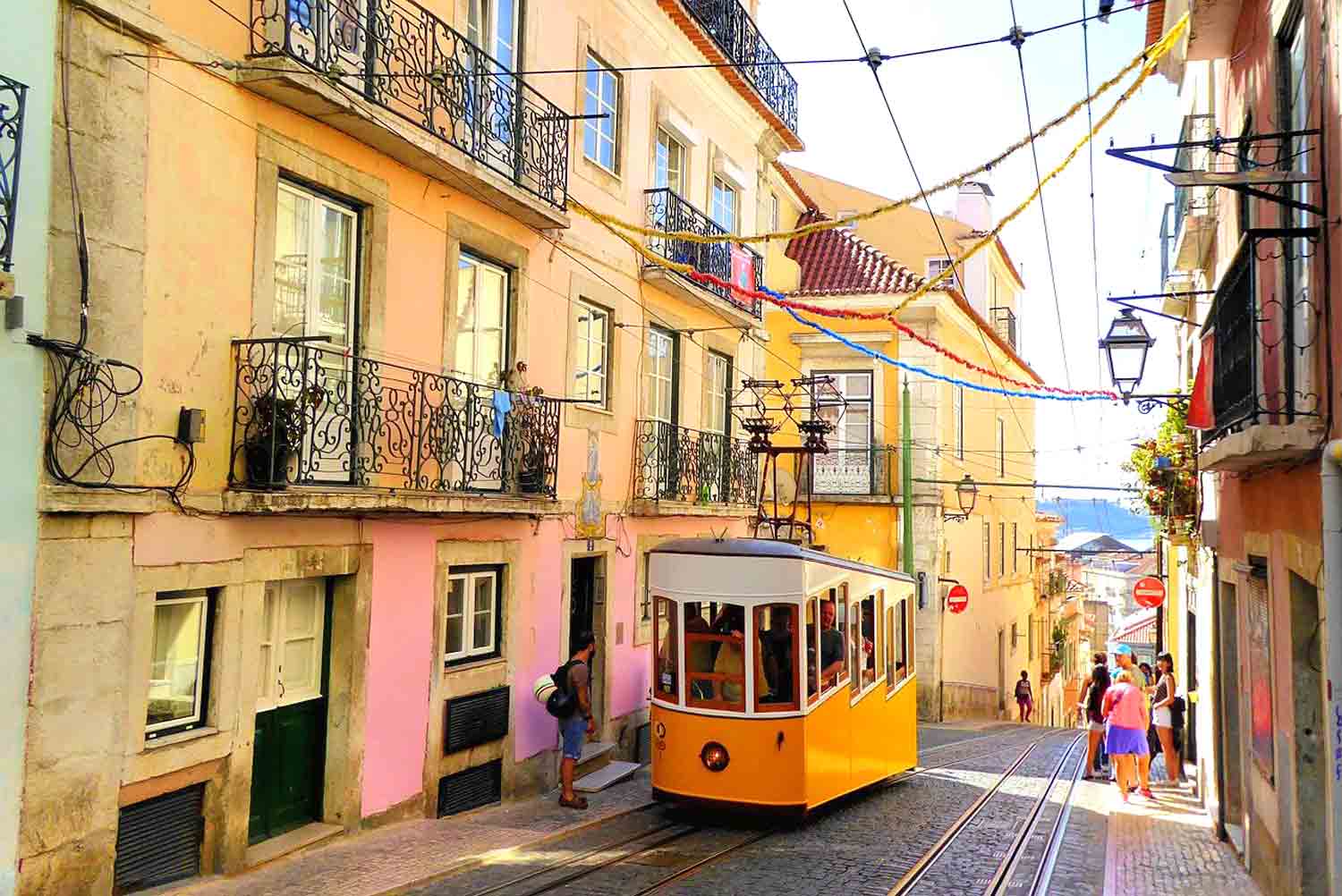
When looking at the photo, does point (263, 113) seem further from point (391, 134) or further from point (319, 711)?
point (319, 711)

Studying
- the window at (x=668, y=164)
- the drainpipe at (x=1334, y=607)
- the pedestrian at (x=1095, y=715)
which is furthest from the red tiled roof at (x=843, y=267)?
the drainpipe at (x=1334, y=607)

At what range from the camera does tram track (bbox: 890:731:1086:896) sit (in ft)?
28.7

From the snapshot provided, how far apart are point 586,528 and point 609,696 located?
213 centimetres

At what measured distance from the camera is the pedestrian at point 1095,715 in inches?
591

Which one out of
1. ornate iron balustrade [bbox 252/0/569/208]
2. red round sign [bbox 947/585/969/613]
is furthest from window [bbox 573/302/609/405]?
red round sign [bbox 947/585/969/613]

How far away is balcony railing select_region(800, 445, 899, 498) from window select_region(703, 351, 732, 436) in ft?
22.1

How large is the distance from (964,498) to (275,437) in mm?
20419

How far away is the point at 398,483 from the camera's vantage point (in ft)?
31.9

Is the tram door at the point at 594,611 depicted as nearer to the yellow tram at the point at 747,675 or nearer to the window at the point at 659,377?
the window at the point at 659,377

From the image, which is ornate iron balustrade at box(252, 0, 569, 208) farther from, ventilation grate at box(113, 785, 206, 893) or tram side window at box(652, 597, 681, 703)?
ventilation grate at box(113, 785, 206, 893)

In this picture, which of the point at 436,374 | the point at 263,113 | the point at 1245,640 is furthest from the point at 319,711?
the point at 1245,640

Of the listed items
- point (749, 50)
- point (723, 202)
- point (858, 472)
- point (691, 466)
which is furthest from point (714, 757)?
point (858, 472)

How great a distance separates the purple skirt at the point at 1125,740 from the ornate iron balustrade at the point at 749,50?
28.8 feet

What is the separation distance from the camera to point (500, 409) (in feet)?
36.0
